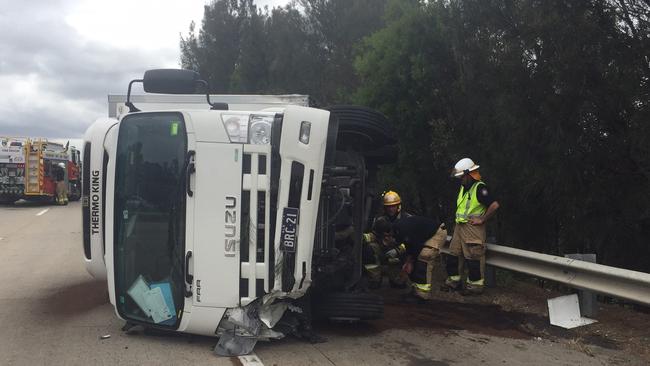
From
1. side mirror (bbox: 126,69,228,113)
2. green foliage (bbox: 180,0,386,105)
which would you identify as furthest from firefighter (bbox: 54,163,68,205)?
side mirror (bbox: 126,69,228,113)

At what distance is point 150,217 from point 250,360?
140 cm

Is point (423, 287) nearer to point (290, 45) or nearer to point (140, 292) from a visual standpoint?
point (140, 292)

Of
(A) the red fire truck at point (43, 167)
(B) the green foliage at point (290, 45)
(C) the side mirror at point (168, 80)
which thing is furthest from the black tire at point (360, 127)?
(A) the red fire truck at point (43, 167)

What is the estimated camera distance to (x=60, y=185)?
1067 inches

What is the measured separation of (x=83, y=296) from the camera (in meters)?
7.13

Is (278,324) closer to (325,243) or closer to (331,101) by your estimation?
(325,243)

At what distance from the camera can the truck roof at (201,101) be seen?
20.8 ft

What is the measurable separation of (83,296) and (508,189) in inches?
246

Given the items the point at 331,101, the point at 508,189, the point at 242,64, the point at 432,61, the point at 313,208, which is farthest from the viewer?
the point at 242,64

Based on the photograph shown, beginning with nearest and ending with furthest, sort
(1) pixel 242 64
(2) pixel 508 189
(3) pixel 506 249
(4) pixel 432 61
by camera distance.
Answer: (3) pixel 506 249 → (2) pixel 508 189 → (4) pixel 432 61 → (1) pixel 242 64

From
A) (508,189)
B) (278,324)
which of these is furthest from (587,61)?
(278,324)

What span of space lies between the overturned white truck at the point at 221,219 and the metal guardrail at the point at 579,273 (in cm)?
239

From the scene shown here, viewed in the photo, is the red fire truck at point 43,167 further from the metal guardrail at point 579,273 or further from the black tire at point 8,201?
the metal guardrail at point 579,273

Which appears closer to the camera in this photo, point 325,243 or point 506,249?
point 325,243
